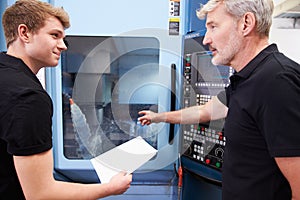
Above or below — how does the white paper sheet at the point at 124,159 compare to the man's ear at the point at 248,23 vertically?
below

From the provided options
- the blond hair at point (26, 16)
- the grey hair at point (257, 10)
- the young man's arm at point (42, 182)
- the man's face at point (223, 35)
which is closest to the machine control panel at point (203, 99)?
the man's face at point (223, 35)

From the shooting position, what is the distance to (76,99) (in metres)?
1.84

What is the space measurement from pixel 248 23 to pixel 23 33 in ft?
3.19

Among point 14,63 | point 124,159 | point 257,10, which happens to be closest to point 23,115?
point 14,63

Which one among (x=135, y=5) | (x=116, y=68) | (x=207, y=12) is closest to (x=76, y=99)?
(x=116, y=68)

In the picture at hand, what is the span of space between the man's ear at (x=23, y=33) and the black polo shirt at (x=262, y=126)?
3.08 ft

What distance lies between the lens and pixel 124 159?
60.4 inches

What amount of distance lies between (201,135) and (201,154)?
13cm

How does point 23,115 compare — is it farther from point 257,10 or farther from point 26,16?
point 257,10

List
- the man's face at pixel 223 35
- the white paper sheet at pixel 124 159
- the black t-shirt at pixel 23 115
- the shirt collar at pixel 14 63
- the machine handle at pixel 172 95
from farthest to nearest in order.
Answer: the machine handle at pixel 172 95, the white paper sheet at pixel 124 159, the man's face at pixel 223 35, the shirt collar at pixel 14 63, the black t-shirt at pixel 23 115

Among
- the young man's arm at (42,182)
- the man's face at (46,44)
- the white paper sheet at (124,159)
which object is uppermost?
the man's face at (46,44)

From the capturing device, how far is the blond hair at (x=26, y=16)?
3.27ft

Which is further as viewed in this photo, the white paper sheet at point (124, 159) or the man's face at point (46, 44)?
the white paper sheet at point (124, 159)

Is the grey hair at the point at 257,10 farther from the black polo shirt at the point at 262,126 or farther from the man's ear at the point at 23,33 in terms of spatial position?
the man's ear at the point at 23,33
